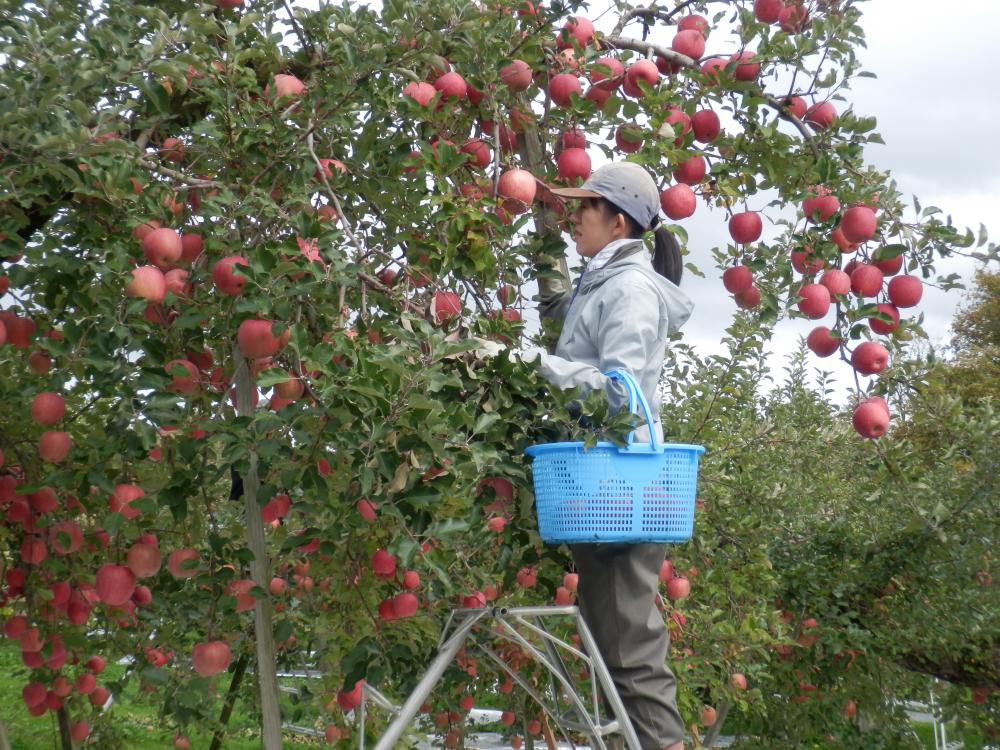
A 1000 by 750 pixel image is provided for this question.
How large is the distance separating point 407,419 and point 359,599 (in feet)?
3.01

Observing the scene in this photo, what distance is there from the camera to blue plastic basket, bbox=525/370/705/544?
2.24 metres

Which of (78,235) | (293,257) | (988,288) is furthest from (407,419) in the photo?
(988,288)

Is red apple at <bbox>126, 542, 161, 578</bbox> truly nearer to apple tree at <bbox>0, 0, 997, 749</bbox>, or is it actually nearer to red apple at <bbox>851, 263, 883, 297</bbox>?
apple tree at <bbox>0, 0, 997, 749</bbox>

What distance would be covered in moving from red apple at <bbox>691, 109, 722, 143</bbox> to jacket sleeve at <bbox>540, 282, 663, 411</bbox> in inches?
27.2

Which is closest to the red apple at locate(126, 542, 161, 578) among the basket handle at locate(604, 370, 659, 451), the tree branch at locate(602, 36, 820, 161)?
the basket handle at locate(604, 370, 659, 451)

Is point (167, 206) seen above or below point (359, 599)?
above

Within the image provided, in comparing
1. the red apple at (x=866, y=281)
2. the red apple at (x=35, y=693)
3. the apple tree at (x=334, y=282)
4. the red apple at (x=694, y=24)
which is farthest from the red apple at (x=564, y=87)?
the red apple at (x=35, y=693)

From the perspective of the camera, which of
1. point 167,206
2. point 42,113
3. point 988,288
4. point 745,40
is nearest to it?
point 42,113

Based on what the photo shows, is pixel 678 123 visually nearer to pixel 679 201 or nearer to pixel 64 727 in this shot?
pixel 679 201

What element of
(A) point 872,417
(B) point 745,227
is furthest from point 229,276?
(A) point 872,417

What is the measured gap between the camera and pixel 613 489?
2260mm

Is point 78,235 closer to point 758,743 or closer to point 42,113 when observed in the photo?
point 42,113

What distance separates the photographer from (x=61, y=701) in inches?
141

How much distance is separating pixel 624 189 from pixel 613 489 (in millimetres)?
854
